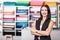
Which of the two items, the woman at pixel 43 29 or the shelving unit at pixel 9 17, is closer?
the woman at pixel 43 29

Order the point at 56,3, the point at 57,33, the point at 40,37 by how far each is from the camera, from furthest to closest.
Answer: the point at 56,3
the point at 57,33
the point at 40,37

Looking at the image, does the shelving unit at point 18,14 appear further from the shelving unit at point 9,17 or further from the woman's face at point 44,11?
the woman's face at point 44,11

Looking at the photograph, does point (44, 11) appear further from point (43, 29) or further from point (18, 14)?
point (18, 14)

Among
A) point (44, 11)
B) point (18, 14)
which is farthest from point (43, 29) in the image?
point (18, 14)

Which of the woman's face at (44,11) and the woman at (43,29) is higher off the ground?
the woman's face at (44,11)

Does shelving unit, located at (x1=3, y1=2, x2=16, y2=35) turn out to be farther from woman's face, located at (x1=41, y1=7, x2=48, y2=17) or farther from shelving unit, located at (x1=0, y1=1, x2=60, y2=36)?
woman's face, located at (x1=41, y1=7, x2=48, y2=17)

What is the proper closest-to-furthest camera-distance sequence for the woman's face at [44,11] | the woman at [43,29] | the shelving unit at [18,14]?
1. the woman at [43,29]
2. the woman's face at [44,11]
3. the shelving unit at [18,14]

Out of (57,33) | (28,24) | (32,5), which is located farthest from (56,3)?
(57,33)

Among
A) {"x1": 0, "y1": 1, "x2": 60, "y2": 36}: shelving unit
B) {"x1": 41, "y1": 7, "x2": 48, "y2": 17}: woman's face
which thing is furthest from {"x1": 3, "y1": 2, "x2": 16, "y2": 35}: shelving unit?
{"x1": 41, "y1": 7, "x2": 48, "y2": 17}: woman's face

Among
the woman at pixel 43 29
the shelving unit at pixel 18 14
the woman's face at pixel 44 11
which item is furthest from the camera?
the shelving unit at pixel 18 14

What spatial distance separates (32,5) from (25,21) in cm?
40

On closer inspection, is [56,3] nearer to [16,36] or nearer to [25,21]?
[25,21]

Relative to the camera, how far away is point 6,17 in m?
3.65

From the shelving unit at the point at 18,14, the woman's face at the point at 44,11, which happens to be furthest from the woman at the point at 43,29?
the shelving unit at the point at 18,14
